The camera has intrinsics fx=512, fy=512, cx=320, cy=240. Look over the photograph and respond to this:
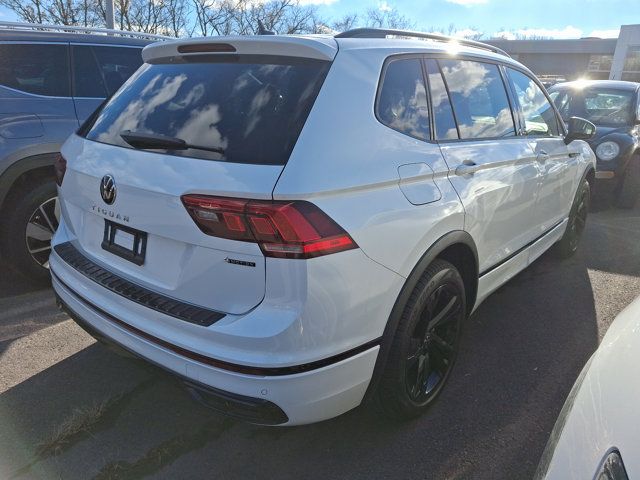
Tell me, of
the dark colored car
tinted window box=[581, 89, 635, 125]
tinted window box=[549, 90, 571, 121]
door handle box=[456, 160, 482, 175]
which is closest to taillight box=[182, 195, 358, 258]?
door handle box=[456, 160, 482, 175]

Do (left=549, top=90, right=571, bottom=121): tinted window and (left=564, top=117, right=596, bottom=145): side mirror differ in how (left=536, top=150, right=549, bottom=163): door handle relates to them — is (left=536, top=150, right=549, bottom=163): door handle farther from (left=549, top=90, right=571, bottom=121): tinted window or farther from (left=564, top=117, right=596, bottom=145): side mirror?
(left=549, top=90, right=571, bottom=121): tinted window

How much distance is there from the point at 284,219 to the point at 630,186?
687 centimetres

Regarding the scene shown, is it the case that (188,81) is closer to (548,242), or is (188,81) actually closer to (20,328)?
(20,328)

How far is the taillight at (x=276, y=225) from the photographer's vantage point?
175 cm

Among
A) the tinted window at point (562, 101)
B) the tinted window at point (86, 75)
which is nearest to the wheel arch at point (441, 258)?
the tinted window at point (86, 75)

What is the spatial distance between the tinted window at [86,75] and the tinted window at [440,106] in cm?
290

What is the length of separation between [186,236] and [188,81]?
0.83 meters

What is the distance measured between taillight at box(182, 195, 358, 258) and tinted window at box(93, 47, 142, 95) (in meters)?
3.03

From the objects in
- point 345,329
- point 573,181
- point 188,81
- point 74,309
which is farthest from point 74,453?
point 573,181

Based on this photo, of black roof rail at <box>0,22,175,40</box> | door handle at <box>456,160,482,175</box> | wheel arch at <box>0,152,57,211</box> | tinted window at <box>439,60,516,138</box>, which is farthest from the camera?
black roof rail at <box>0,22,175,40</box>

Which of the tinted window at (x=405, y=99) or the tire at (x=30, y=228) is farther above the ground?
the tinted window at (x=405, y=99)

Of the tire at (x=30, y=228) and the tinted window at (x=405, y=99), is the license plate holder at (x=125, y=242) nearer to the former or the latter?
the tinted window at (x=405, y=99)

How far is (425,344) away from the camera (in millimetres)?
2518

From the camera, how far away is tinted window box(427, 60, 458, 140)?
255 cm
